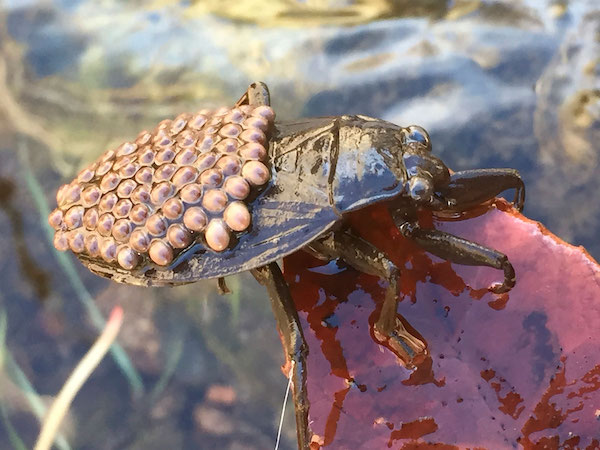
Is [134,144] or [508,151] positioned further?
[508,151]

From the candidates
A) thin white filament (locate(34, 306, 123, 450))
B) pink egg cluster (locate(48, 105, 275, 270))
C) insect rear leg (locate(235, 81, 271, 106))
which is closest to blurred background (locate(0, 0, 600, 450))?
thin white filament (locate(34, 306, 123, 450))

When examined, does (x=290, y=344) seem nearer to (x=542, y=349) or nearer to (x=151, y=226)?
(x=151, y=226)

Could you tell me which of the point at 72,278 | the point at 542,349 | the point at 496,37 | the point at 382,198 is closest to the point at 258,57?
the point at 496,37

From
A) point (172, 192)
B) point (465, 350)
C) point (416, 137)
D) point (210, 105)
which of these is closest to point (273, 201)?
point (172, 192)

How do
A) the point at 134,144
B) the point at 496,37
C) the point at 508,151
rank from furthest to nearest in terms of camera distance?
the point at 496,37 < the point at 508,151 < the point at 134,144

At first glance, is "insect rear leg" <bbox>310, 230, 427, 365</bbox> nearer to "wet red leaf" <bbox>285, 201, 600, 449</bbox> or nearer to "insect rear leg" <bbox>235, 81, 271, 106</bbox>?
"wet red leaf" <bbox>285, 201, 600, 449</bbox>

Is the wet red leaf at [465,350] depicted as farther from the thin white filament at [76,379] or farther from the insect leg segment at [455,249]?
the thin white filament at [76,379]
